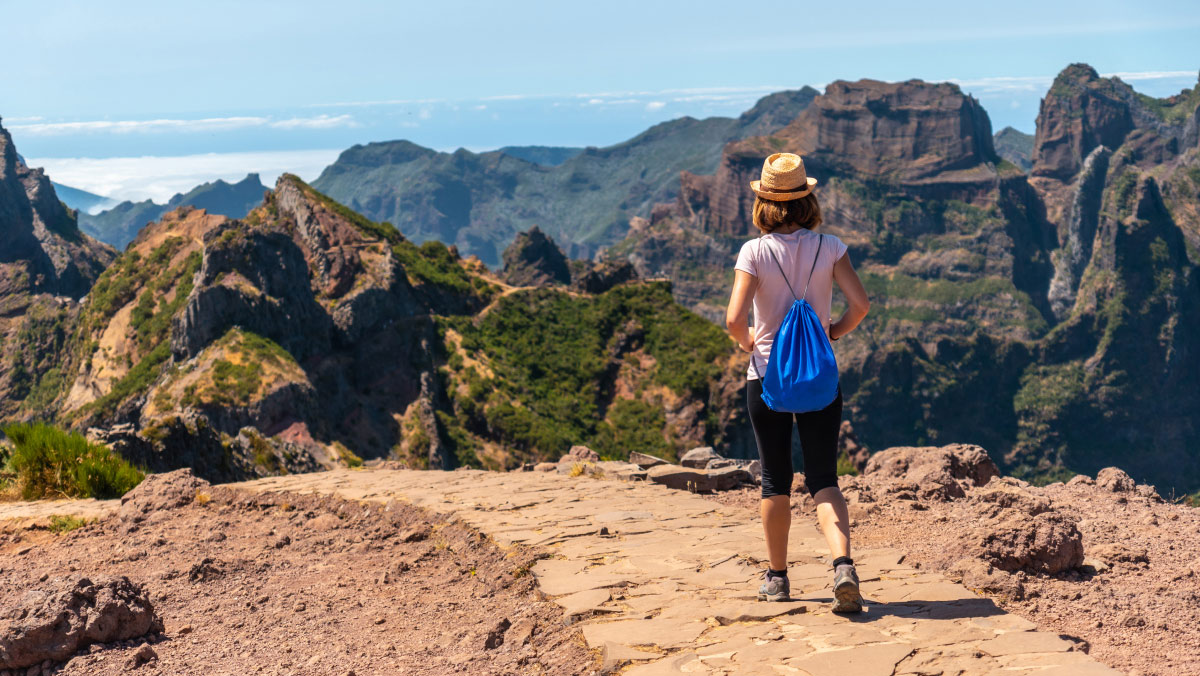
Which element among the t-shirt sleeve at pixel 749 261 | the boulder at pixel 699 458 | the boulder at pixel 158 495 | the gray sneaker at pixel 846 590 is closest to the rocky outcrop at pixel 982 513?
the gray sneaker at pixel 846 590

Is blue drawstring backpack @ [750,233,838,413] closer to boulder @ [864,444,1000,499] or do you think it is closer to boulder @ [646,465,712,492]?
boulder @ [864,444,1000,499]

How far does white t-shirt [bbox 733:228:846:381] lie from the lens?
518cm

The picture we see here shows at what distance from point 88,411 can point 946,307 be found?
183988mm

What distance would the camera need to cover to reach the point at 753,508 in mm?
8570

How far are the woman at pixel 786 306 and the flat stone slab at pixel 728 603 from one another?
38 centimetres

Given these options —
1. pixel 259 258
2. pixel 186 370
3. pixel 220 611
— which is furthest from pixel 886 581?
pixel 259 258

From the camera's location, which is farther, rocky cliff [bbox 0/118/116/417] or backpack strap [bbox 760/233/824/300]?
rocky cliff [bbox 0/118/116/417]

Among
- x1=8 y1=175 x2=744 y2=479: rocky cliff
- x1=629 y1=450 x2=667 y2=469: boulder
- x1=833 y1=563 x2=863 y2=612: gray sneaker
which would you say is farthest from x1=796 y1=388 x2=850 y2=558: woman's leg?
x1=8 y1=175 x2=744 y2=479: rocky cliff

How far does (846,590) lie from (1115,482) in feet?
18.8

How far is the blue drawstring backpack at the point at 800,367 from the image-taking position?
4.93 m

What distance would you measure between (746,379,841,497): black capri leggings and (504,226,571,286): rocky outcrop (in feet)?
340

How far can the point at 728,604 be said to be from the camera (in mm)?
5422

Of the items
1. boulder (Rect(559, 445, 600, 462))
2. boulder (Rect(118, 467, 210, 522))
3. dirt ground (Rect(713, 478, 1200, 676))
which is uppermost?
dirt ground (Rect(713, 478, 1200, 676))

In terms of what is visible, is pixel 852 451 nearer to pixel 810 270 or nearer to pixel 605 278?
pixel 605 278
